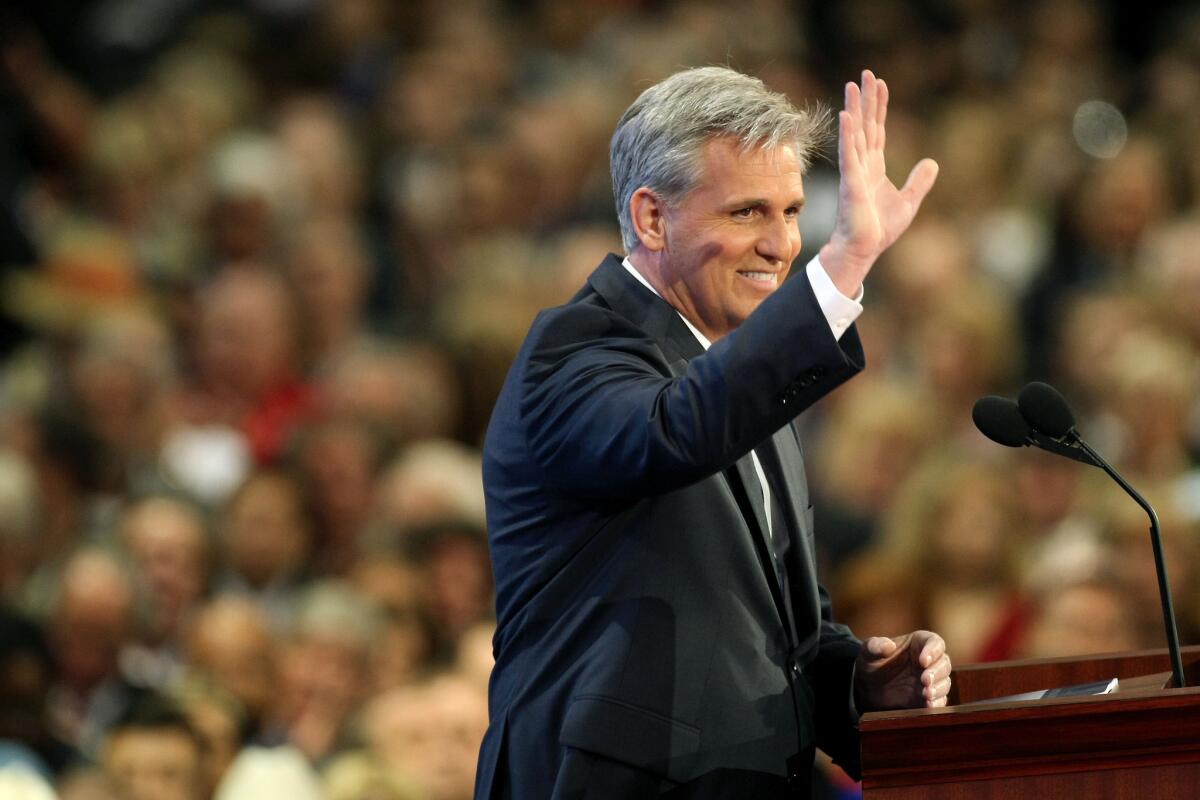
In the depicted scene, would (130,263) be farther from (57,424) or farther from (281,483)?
(281,483)

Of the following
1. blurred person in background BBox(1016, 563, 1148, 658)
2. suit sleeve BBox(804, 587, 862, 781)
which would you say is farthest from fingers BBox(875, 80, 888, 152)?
blurred person in background BBox(1016, 563, 1148, 658)

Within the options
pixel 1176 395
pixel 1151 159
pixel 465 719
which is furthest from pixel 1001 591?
pixel 1151 159

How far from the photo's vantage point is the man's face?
7.28ft

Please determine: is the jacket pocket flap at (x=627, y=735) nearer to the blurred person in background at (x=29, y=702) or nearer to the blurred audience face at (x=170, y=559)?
the blurred person in background at (x=29, y=702)

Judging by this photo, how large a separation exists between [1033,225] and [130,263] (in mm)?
3077

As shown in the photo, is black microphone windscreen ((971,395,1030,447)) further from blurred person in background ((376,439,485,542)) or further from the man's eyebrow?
blurred person in background ((376,439,485,542))

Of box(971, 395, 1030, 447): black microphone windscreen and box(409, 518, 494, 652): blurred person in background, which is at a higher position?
box(409, 518, 494, 652): blurred person in background

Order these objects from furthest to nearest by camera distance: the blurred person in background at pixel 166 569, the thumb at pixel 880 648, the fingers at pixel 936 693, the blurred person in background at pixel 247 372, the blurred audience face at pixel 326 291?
the blurred audience face at pixel 326 291
the blurred person in background at pixel 247 372
the blurred person in background at pixel 166 569
the thumb at pixel 880 648
the fingers at pixel 936 693

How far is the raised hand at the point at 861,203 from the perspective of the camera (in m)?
1.95

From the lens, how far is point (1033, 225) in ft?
21.0

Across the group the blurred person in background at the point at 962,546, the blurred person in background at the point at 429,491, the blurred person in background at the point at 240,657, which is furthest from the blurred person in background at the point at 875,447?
the blurred person in background at the point at 240,657

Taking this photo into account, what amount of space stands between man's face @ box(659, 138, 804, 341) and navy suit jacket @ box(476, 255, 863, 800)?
0.20 ft

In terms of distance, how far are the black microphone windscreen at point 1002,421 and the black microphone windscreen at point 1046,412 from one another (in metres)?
Answer: 0.02

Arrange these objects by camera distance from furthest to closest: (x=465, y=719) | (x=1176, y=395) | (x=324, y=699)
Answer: (x=1176, y=395), (x=324, y=699), (x=465, y=719)
